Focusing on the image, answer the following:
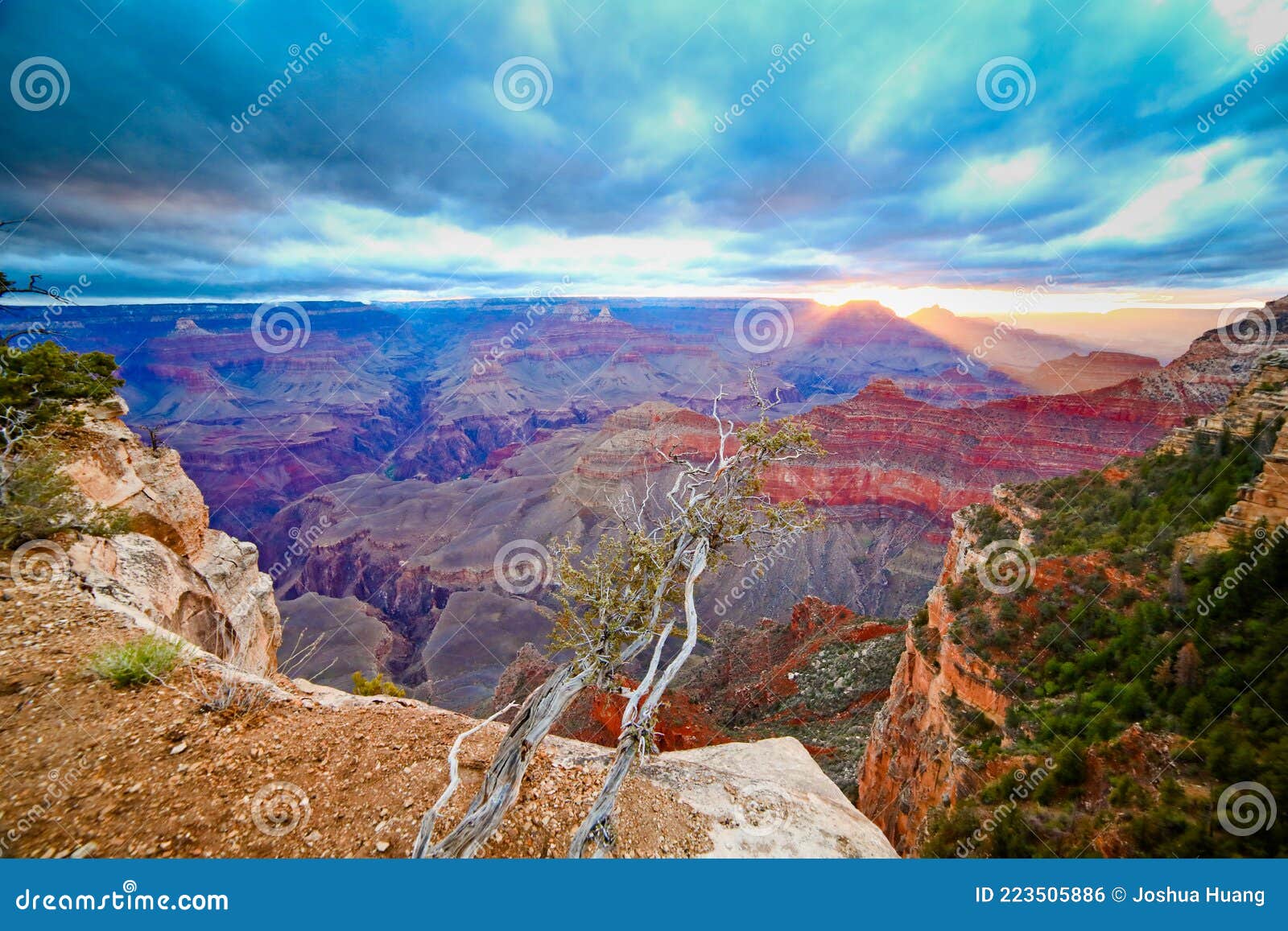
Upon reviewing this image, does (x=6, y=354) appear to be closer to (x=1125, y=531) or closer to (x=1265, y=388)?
(x=1125, y=531)

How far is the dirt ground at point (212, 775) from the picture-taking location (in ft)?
15.0

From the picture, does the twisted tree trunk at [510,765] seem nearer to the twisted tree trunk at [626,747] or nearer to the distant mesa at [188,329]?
the twisted tree trunk at [626,747]

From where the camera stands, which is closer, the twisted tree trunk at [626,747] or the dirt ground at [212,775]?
the dirt ground at [212,775]

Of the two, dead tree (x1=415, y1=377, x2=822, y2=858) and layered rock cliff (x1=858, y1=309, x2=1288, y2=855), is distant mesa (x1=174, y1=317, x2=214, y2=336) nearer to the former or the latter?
dead tree (x1=415, y1=377, x2=822, y2=858)

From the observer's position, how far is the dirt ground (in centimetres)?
457

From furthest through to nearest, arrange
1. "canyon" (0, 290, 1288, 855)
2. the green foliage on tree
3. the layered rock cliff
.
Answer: the green foliage on tree < the layered rock cliff < "canyon" (0, 290, 1288, 855)

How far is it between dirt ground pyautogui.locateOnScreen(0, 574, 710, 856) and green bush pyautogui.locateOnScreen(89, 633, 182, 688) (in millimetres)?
120

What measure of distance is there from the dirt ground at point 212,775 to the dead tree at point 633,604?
1.86 ft

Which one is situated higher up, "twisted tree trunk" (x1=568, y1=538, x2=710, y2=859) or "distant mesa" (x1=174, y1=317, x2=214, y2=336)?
"distant mesa" (x1=174, y1=317, x2=214, y2=336)

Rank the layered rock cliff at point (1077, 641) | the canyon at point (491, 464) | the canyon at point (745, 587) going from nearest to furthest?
the canyon at point (745, 587), the layered rock cliff at point (1077, 641), the canyon at point (491, 464)

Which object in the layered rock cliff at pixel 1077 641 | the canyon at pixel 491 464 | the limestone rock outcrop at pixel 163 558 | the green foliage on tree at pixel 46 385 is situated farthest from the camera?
the canyon at pixel 491 464

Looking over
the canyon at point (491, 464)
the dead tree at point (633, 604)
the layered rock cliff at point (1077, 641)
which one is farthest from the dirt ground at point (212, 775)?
the layered rock cliff at point (1077, 641)

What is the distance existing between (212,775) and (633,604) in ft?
15.8

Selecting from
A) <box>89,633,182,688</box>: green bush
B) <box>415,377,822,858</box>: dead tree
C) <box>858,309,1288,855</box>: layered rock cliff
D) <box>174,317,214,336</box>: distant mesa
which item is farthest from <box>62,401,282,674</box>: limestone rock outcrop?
<box>174,317,214,336</box>: distant mesa
